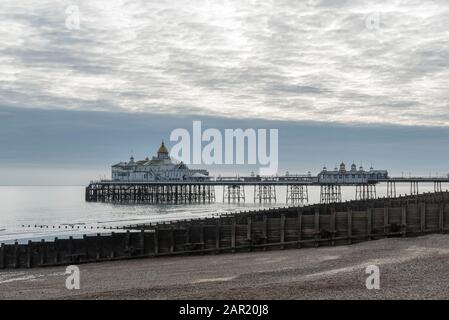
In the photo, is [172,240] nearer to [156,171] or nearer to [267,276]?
[267,276]

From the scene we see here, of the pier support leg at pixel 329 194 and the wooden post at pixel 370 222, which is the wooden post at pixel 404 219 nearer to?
the wooden post at pixel 370 222

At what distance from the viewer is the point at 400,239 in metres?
28.1

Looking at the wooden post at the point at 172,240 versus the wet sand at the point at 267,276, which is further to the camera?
the wooden post at the point at 172,240

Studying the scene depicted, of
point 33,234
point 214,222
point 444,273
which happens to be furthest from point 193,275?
point 33,234

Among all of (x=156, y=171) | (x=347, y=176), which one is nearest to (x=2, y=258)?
(x=347, y=176)

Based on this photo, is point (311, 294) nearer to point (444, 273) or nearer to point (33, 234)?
point (444, 273)

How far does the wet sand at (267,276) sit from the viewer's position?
15409 mm

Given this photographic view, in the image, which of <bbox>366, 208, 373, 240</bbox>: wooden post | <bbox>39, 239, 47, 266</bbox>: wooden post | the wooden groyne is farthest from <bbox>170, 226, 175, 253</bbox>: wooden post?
<bbox>366, 208, 373, 240</bbox>: wooden post

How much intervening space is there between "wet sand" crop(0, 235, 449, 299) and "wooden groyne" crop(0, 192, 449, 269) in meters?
1.16

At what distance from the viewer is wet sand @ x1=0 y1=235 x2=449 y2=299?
15.4 m

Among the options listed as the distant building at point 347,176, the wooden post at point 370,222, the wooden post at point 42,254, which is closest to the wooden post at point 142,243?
the wooden post at point 42,254

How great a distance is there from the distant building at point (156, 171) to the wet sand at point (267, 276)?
13300 cm
